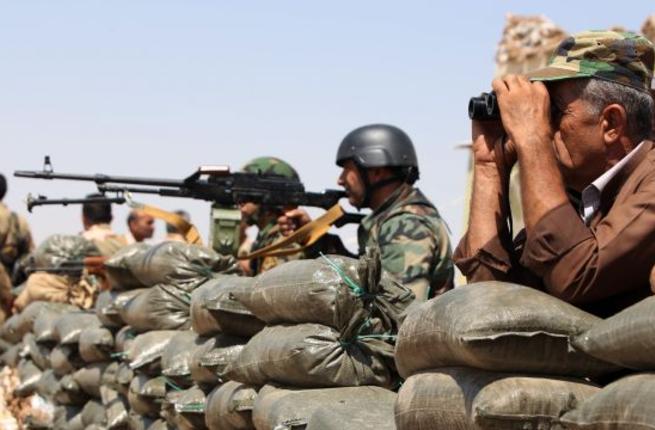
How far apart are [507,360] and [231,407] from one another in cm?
254

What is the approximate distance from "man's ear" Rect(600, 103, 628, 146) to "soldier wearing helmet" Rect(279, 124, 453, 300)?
91.9 inches

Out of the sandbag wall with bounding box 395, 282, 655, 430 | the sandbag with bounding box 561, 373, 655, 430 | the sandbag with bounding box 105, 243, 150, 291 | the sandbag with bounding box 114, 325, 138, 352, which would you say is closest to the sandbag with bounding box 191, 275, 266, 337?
the sandbag with bounding box 114, 325, 138, 352

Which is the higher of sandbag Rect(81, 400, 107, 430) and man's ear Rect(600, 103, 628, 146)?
man's ear Rect(600, 103, 628, 146)

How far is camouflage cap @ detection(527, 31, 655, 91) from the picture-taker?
3.71 metres

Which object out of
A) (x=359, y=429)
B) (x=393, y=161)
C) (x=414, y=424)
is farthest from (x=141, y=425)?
(x=414, y=424)

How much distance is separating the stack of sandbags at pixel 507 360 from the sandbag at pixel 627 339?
0.48 ft

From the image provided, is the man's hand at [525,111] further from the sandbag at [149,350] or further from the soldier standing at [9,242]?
the soldier standing at [9,242]

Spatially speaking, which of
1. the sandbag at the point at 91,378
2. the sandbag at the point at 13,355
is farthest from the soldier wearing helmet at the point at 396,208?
the sandbag at the point at 13,355

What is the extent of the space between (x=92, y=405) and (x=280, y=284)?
189 inches

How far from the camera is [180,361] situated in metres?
7.24

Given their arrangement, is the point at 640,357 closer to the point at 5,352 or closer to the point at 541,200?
the point at 541,200

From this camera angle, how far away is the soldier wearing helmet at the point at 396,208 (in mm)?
6359

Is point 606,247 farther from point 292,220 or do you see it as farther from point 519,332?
point 292,220

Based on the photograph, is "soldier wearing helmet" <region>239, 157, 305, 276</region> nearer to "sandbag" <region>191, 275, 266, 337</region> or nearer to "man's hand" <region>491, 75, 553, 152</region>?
"sandbag" <region>191, 275, 266, 337</region>
